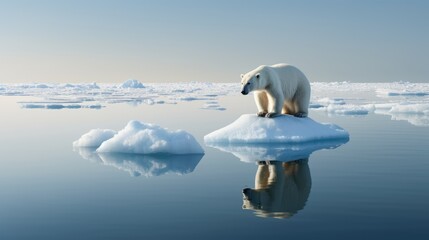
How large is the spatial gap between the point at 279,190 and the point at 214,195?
947 mm

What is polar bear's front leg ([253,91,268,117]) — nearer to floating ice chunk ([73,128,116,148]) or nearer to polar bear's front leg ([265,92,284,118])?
polar bear's front leg ([265,92,284,118])

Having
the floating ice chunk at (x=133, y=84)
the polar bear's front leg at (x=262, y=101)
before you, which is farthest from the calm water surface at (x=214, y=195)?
the floating ice chunk at (x=133, y=84)

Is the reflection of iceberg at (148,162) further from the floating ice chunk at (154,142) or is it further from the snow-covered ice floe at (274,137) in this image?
the snow-covered ice floe at (274,137)

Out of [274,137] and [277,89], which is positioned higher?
[277,89]

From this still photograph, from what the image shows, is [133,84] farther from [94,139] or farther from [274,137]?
[274,137]

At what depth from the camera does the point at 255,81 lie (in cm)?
1173

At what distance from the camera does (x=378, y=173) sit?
8.12 metres

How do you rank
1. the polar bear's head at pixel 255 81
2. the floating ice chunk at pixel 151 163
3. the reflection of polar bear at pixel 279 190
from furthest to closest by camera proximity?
the polar bear's head at pixel 255 81 → the floating ice chunk at pixel 151 163 → the reflection of polar bear at pixel 279 190

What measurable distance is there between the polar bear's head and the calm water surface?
5.83 feet

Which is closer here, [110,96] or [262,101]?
[262,101]

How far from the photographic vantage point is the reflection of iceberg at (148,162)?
8477mm

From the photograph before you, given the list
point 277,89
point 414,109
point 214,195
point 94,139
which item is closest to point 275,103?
point 277,89

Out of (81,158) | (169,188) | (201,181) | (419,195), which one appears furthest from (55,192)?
(419,195)

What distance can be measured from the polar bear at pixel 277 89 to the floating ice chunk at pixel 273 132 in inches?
12.4
